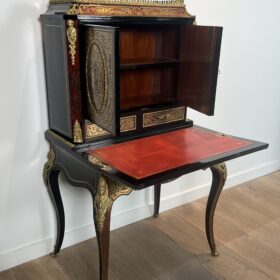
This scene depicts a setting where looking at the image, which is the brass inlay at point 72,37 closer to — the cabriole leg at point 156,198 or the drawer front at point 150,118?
the drawer front at point 150,118

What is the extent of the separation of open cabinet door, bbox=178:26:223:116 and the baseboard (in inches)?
33.6

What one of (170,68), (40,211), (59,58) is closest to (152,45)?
(170,68)

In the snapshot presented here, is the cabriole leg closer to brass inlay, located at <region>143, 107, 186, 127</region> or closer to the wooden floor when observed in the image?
the wooden floor

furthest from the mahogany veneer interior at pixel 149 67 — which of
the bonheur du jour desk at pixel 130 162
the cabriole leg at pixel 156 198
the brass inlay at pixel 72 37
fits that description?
the cabriole leg at pixel 156 198

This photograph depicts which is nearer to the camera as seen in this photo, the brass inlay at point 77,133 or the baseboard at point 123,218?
the brass inlay at point 77,133

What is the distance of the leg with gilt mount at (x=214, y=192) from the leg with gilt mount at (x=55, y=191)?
30.8 inches

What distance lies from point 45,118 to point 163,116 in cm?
59

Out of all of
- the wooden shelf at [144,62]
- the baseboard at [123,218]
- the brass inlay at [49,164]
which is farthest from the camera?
the baseboard at [123,218]

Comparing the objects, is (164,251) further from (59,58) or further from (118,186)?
(59,58)

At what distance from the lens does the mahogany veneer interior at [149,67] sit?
5.82ft

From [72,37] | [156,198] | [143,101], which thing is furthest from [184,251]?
[72,37]

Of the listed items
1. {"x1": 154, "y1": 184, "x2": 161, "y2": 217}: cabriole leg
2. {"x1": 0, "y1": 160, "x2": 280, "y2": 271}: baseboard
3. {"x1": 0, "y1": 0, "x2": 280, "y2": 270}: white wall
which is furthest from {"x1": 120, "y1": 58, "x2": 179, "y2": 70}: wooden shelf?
{"x1": 0, "y1": 160, "x2": 280, "y2": 271}: baseboard

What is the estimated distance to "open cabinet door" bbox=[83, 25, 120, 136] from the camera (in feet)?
4.24

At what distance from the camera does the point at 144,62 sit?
1.71 metres
